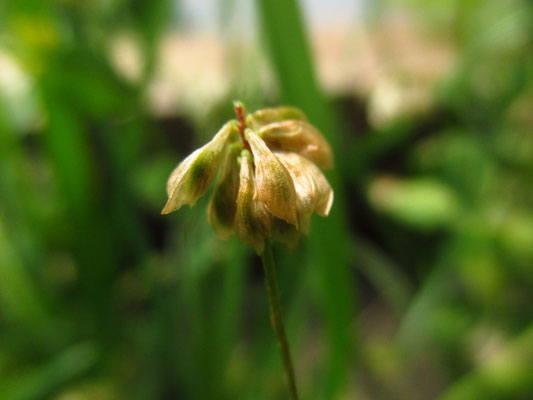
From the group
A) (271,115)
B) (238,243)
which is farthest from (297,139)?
(238,243)

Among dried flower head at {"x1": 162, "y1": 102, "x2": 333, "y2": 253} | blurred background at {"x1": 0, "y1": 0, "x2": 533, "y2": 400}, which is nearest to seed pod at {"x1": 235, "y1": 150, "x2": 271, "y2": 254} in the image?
dried flower head at {"x1": 162, "y1": 102, "x2": 333, "y2": 253}

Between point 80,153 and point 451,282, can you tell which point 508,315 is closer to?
point 451,282

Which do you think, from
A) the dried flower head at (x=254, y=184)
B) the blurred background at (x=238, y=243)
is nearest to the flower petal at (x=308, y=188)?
the dried flower head at (x=254, y=184)

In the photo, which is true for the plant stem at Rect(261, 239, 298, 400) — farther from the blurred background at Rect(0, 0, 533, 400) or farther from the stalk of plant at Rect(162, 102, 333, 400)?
the blurred background at Rect(0, 0, 533, 400)

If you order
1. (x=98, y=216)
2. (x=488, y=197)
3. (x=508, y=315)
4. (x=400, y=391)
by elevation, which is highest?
(x=98, y=216)

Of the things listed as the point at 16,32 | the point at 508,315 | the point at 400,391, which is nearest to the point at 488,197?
the point at 508,315

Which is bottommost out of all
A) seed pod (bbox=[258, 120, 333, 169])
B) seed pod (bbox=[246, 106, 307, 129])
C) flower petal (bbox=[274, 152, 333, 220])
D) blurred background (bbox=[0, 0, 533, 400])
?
blurred background (bbox=[0, 0, 533, 400])
